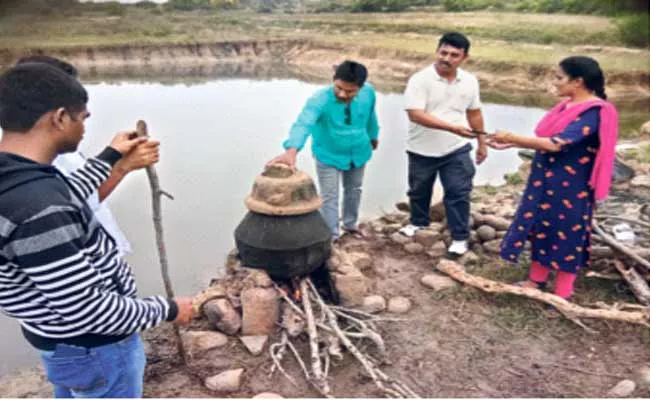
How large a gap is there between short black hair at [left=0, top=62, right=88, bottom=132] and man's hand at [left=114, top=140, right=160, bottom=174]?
391mm

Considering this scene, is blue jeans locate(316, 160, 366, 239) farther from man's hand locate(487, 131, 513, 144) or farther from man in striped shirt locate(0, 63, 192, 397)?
man in striped shirt locate(0, 63, 192, 397)

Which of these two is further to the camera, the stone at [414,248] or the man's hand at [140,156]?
the stone at [414,248]

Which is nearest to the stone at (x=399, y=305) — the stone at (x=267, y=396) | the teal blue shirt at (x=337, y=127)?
the teal blue shirt at (x=337, y=127)

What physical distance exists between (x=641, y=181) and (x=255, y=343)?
520cm

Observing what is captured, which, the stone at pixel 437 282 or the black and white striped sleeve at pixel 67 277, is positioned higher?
the black and white striped sleeve at pixel 67 277

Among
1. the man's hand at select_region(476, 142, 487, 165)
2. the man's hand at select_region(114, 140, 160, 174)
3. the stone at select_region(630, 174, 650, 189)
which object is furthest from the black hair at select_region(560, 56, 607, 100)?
the stone at select_region(630, 174, 650, 189)

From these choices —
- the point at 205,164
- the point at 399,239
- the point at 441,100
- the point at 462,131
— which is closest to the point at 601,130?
the point at 462,131

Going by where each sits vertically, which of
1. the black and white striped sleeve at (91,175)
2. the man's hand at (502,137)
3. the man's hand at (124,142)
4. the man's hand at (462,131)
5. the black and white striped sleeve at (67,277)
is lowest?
the man's hand at (462,131)

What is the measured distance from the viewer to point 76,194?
1.66 metres

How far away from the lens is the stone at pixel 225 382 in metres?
2.98

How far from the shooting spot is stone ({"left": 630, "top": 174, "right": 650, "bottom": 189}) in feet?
20.8

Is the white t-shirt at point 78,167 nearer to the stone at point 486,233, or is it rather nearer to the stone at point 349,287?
the stone at point 349,287

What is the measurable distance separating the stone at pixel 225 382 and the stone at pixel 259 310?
0.39 meters

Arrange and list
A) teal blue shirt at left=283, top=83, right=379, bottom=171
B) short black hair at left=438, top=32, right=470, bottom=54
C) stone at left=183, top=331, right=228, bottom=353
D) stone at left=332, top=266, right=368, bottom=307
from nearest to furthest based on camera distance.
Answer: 1. stone at left=183, top=331, right=228, bottom=353
2. stone at left=332, top=266, right=368, bottom=307
3. short black hair at left=438, top=32, right=470, bottom=54
4. teal blue shirt at left=283, top=83, right=379, bottom=171
